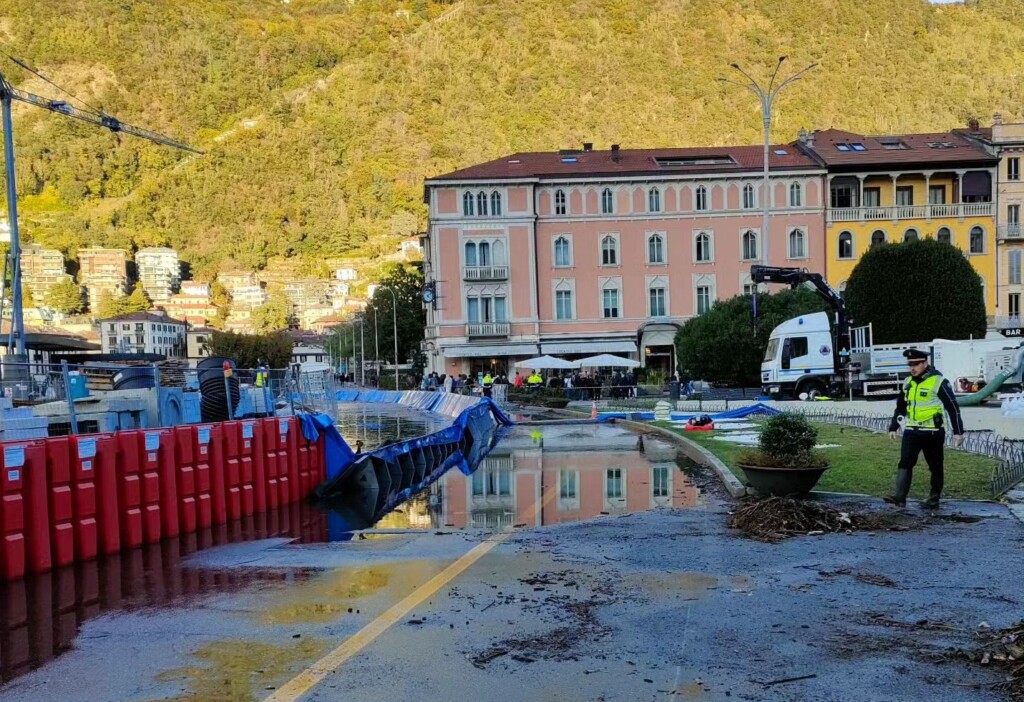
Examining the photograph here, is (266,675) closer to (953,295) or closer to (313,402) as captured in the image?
(313,402)

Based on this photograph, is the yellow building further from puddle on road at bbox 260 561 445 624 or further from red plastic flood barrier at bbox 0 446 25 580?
red plastic flood barrier at bbox 0 446 25 580

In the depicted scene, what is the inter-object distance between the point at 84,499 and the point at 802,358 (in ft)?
101

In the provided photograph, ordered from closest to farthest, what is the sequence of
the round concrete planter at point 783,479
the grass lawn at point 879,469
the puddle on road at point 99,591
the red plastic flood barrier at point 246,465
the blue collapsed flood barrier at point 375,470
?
the puddle on road at point 99,591 < the round concrete planter at point 783,479 < the grass lawn at point 879,469 < the red plastic flood barrier at point 246,465 < the blue collapsed flood barrier at point 375,470

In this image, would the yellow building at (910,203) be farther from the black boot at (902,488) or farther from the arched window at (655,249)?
the black boot at (902,488)

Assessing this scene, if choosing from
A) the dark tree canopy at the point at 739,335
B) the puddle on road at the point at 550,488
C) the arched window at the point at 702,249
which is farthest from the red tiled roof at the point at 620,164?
the puddle on road at the point at 550,488

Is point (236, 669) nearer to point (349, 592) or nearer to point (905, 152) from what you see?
point (349, 592)

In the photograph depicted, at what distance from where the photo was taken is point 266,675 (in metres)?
5.70

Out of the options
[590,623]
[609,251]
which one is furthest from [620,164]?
[590,623]

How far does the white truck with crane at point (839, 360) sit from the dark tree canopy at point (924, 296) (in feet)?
26.1

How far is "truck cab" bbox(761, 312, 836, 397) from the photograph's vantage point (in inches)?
1421

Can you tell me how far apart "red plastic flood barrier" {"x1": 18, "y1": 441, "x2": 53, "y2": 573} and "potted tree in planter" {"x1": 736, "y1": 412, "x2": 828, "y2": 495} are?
759cm

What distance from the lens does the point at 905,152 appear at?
6069cm

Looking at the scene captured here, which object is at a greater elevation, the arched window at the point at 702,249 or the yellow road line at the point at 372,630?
the arched window at the point at 702,249

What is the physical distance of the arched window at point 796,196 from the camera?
6000cm
